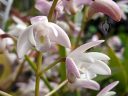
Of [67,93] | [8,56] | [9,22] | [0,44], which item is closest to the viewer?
[0,44]

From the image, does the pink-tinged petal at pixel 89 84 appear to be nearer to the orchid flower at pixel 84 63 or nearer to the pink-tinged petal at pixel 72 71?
the orchid flower at pixel 84 63

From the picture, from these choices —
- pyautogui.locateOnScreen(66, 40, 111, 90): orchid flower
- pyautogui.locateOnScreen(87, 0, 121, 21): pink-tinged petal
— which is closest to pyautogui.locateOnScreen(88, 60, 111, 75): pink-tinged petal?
pyautogui.locateOnScreen(66, 40, 111, 90): orchid flower

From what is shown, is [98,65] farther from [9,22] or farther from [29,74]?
[9,22]

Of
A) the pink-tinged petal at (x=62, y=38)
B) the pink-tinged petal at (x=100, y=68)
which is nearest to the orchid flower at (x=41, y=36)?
the pink-tinged petal at (x=62, y=38)

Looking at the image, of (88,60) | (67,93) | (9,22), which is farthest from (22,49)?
(9,22)

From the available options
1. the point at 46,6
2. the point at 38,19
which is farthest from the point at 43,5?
the point at 38,19
